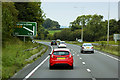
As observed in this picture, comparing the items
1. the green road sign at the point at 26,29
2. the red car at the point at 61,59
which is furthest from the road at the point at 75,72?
the green road sign at the point at 26,29

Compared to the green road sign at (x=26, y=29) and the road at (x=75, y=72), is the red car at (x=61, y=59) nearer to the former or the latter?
the road at (x=75, y=72)

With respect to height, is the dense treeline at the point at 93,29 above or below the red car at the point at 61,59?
above

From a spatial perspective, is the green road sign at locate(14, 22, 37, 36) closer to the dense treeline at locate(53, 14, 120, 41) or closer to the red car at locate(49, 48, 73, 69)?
the red car at locate(49, 48, 73, 69)

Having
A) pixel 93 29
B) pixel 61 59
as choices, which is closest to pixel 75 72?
pixel 61 59

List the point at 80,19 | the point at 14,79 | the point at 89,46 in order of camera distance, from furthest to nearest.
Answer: the point at 80,19 < the point at 89,46 < the point at 14,79

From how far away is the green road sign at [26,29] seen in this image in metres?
41.0

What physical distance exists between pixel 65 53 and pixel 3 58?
13.7 ft

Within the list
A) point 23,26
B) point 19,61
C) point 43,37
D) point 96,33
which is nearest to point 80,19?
point 43,37

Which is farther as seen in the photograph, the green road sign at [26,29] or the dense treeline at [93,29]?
the dense treeline at [93,29]

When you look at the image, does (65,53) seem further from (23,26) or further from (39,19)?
(39,19)

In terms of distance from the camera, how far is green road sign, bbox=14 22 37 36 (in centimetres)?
4103

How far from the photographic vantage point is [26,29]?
135 ft

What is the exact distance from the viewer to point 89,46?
119ft

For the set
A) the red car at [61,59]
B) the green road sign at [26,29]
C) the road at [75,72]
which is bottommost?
the road at [75,72]
